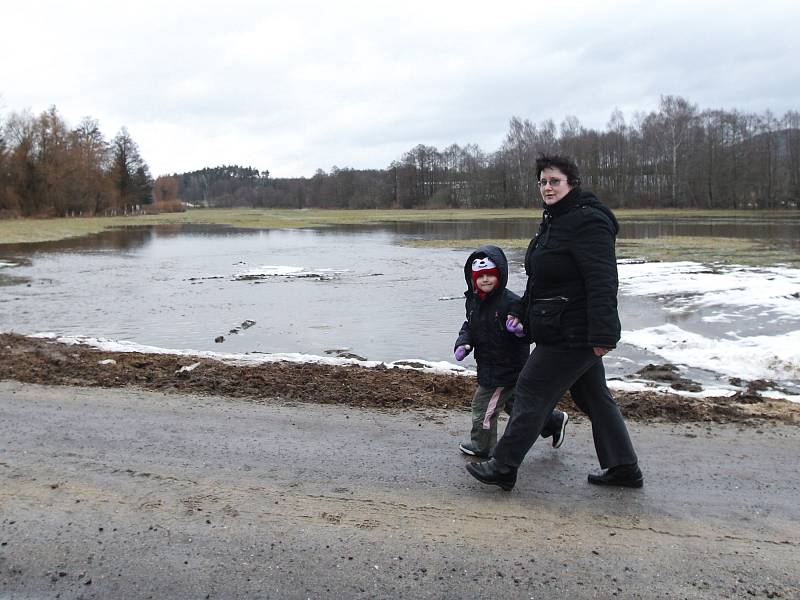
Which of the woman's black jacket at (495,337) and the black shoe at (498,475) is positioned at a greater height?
the woman's black jacket at (495,337)

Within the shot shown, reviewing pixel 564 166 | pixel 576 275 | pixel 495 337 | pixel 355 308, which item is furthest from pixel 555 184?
pixel 355 308

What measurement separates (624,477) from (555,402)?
0.64 m

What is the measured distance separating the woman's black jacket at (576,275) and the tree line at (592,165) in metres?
84.5

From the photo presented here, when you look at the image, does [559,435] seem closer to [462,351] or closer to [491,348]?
[491,348]

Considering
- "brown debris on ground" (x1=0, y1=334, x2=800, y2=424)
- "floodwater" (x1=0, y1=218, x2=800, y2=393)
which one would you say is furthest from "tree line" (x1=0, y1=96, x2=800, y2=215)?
"brown debris on ground" (x1=0, y1=334, x2=800, y2=424)

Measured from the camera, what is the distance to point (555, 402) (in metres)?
4.23

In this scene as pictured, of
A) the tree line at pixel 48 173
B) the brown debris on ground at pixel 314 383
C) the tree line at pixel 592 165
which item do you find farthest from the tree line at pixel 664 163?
the brown debris on ground at pixel 314 383

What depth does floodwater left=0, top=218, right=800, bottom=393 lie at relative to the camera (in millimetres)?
10219

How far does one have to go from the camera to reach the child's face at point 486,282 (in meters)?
4.74

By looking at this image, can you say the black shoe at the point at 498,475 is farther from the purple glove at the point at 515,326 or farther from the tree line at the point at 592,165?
the tree line at the point at 592,165

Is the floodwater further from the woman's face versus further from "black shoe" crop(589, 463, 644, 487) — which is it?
the woman's face

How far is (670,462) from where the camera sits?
4.62 m

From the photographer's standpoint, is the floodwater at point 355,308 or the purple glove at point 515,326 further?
the floodwater at point 355,308

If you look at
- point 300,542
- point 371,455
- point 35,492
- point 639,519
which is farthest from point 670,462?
point 35,492
